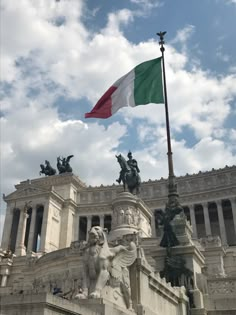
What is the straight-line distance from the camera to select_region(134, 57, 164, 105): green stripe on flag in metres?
26.0

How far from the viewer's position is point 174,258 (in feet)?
61.2

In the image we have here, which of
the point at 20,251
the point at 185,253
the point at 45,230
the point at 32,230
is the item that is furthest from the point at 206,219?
the point at 185,253

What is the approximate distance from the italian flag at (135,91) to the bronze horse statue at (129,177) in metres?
21.2

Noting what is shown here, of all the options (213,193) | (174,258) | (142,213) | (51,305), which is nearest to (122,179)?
(142,213)

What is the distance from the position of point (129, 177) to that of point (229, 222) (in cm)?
4063

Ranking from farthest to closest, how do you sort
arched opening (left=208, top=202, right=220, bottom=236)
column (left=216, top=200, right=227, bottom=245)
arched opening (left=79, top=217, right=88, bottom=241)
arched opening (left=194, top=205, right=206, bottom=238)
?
arched opening (left=79, top=217, right=88, bottom=241), arched opening (left=194, top=205, right=206, bottom=238), arched opening (left=208, top=202, right=220, bottom=236), column (left=216, top=200, right=227, bottom=245)

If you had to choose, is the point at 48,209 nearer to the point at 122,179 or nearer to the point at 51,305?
the point at 122,179

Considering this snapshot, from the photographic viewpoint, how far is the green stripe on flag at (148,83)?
26016 mm

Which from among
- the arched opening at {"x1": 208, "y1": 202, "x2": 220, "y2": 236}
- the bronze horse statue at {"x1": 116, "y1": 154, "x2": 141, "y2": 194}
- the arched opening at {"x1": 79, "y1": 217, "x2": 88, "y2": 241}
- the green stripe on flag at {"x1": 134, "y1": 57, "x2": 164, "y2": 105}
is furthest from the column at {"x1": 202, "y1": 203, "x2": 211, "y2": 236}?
the green stripe on flag at {"x1": 134, "y1": 57, "x2": 164, "y2": 105}

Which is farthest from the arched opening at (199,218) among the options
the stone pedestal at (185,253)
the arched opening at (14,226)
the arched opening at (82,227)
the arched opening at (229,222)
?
the stone pedestal at (185,253)

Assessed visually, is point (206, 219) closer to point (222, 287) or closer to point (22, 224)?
point (22, 224)

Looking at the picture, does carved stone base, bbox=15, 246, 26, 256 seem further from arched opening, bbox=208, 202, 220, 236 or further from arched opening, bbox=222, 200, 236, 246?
arched opening, bbox=222, 200, 236, 246

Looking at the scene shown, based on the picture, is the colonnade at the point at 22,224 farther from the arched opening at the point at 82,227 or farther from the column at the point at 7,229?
the arched opening at the point at 82,227

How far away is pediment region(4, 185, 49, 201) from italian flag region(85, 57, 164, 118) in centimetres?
5622
